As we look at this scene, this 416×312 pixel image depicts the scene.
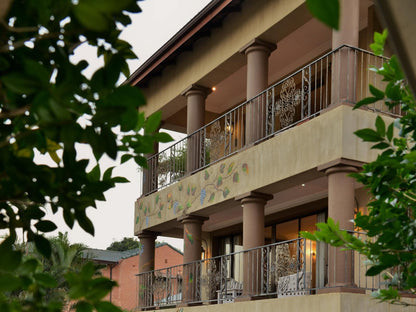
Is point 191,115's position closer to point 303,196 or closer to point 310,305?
point 303,196

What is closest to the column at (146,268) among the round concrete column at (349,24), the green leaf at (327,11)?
the round concrete column at (349,24)

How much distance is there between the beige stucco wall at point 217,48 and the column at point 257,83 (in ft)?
0.88

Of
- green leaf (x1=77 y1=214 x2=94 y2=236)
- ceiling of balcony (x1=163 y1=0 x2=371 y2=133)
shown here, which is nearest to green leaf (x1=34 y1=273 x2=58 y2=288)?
green leaf (x1=77 y1=214 x2=94 y2=236)

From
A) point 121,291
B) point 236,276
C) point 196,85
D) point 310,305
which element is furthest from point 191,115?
point 121,291

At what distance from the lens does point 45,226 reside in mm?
2016

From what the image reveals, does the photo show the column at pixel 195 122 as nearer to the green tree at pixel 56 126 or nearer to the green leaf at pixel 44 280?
the green tree at pixel 56 126

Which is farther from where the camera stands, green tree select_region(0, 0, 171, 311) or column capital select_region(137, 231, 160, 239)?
column capital select_region(137, 231, 160, 239)

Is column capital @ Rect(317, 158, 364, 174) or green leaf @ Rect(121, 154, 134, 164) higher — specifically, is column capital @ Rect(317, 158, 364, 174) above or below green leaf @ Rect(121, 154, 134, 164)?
above

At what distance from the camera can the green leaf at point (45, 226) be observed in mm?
2000

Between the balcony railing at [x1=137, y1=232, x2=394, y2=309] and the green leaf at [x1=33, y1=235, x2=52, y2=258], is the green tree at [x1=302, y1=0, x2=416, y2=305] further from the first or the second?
the balcony railing at [x1=137, y1=232, x2=394, y2=309]

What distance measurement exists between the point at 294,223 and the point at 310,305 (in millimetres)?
5057

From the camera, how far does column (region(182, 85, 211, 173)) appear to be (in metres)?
15.8

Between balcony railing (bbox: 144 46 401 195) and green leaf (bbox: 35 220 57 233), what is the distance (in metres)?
6.70

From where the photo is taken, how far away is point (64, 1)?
1471mm
